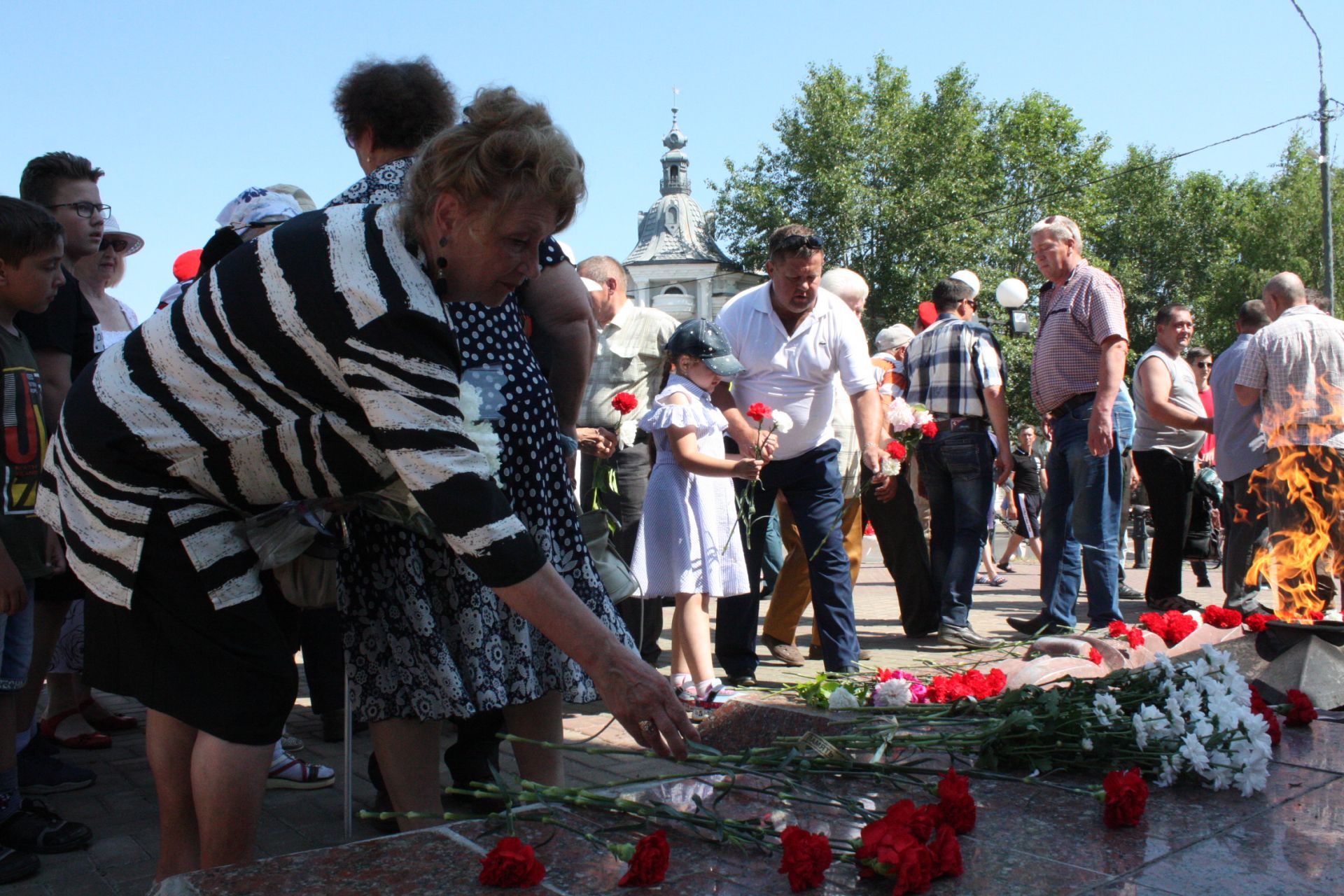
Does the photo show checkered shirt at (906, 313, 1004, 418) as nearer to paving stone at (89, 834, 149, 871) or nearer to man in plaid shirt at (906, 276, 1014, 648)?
man in plaid shirt at (906, 276, 1014, 648)

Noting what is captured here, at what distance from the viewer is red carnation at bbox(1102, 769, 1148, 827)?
7.80ft

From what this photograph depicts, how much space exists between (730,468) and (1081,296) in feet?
8.44

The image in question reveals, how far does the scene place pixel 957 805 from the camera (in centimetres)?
225

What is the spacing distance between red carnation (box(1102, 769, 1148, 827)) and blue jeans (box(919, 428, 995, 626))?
13.1 ft

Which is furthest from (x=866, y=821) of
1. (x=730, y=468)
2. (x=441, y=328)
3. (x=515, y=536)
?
(x=730, y=468)

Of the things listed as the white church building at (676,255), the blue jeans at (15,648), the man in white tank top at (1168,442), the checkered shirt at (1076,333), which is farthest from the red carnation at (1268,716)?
the white church building at (676,255)

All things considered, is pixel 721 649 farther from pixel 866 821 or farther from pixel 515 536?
pixel 515 536

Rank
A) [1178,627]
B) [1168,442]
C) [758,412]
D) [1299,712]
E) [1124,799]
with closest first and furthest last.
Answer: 1. [1124,799]
2. [1299,712]
3. [1178,627]
4. [758,412]
5. [1168,442]

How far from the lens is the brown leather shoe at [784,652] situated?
6074 millimetres

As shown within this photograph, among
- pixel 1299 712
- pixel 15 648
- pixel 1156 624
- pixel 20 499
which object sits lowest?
pixel 1299 712

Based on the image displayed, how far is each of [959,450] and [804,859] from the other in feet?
15.9

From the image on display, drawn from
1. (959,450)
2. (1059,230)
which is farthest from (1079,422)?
(1059,230)

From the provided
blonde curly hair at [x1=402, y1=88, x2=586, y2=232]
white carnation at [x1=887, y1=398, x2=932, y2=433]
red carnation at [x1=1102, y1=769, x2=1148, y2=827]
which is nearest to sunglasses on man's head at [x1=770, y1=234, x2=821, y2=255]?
white carnation at [x1=887, y1=398, x2=932, y2=433]

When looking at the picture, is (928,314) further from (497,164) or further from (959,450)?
(497,164)
